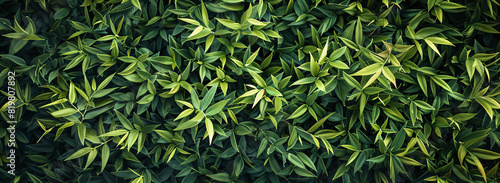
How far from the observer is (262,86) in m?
1.16

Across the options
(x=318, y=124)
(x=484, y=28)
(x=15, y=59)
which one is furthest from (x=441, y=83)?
(x=15, y=59)

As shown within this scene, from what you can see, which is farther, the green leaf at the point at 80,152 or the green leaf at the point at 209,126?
the green leaf at the point at 80,152

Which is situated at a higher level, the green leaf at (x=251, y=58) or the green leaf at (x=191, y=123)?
the green leaf at (x=251, y=58)

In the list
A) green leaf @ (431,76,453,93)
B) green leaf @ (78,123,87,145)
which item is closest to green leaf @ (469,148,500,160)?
green leaf @ (431,76,453,93)

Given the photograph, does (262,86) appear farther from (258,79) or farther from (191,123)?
(191,123)

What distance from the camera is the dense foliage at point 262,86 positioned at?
119 centimetres

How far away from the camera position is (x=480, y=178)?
1.25m

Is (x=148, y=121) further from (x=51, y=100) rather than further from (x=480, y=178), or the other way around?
(x=480, y=178)

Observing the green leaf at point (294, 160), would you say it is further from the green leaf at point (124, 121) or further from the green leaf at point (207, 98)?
the green leaf at point (124, 121)

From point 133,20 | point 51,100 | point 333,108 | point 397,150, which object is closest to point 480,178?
point 397,150

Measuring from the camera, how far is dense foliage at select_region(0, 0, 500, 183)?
1187 millimetres

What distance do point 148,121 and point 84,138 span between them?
Result: 229mm

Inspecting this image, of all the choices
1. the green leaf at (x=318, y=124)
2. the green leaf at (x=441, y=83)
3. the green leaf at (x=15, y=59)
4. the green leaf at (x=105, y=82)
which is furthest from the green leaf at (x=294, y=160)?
the green leaf at (x=15, y=59)

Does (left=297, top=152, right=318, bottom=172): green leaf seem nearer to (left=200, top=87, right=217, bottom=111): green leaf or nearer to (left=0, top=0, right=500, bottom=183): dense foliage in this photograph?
(left=0, top=0, right=500, bottom=183): dense foliage
